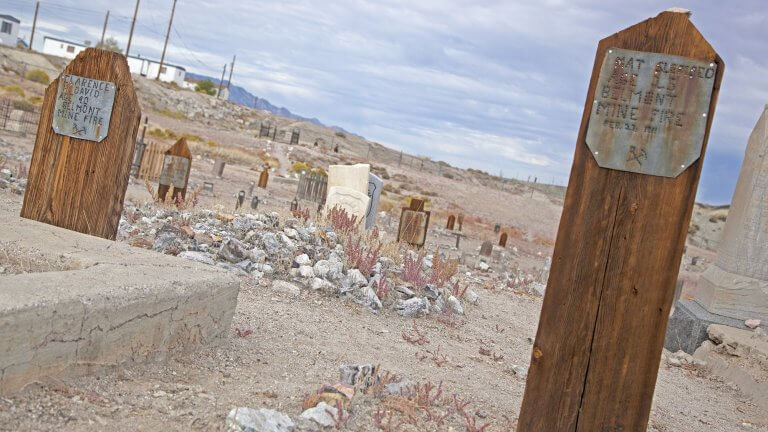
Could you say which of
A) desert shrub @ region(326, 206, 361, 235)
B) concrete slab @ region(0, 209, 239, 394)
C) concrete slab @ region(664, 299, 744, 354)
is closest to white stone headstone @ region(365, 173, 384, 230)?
desert shrub @ region(326, 206, 361, 235)

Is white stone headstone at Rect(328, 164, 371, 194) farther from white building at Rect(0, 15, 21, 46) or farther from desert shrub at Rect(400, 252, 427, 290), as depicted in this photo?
white building at Rect(0, 15, 21, 46)

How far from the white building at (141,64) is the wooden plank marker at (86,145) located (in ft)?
288

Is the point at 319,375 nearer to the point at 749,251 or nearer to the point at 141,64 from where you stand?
the point at 749,251

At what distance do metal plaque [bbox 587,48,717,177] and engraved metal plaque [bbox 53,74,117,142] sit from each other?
3.61 meters

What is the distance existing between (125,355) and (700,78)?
3.04 m

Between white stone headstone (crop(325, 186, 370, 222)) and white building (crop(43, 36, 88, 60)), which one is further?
white building (crop(43, 36, 88, 60))

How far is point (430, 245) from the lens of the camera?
52.5ft

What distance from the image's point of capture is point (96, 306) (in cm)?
345

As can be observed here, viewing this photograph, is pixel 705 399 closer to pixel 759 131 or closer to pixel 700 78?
pixel 759 131

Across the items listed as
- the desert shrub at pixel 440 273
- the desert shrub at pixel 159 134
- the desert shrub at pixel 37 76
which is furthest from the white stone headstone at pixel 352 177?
the desert shrub at pixel 37 76

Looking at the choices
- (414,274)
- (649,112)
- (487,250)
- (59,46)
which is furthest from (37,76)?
(649,112)

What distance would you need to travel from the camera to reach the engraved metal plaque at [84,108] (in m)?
5.28

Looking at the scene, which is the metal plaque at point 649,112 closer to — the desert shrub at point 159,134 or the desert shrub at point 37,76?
the desert shrub at point 159,134

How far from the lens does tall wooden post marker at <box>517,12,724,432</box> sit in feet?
10.2
